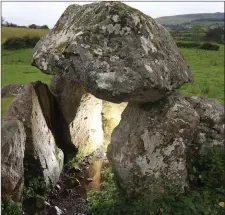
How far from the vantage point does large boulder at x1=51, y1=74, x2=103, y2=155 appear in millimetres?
12924

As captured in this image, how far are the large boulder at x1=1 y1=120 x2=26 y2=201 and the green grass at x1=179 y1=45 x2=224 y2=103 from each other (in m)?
11.1

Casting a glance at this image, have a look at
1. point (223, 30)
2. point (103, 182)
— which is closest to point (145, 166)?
point (103, 182)

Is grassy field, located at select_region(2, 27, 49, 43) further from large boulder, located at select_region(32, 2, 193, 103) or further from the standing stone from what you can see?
large boulder, located at select_region(32, 2, 193, 103)

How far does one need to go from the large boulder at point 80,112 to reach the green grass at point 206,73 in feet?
20.9

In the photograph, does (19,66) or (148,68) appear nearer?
(148,68)

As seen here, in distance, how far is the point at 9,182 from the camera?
9.23 metres

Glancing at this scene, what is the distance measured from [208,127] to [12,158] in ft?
17.2

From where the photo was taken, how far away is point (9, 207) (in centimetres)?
916

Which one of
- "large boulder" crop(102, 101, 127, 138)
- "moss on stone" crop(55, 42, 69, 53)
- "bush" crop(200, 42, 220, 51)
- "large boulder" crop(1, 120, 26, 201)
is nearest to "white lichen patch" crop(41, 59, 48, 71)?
"moss on stone" crop(55, 42, 69, 53)

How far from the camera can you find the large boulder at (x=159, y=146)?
10648 mm

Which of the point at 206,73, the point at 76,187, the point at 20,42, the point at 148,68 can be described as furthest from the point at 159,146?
the point at 20,42

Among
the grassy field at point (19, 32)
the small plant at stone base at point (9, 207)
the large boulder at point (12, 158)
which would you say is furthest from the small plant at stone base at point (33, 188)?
the grassy field at point (19, 32)

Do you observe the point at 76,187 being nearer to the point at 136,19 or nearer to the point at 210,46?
the point at 136,19

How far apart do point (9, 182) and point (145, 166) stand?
11.5 ft
